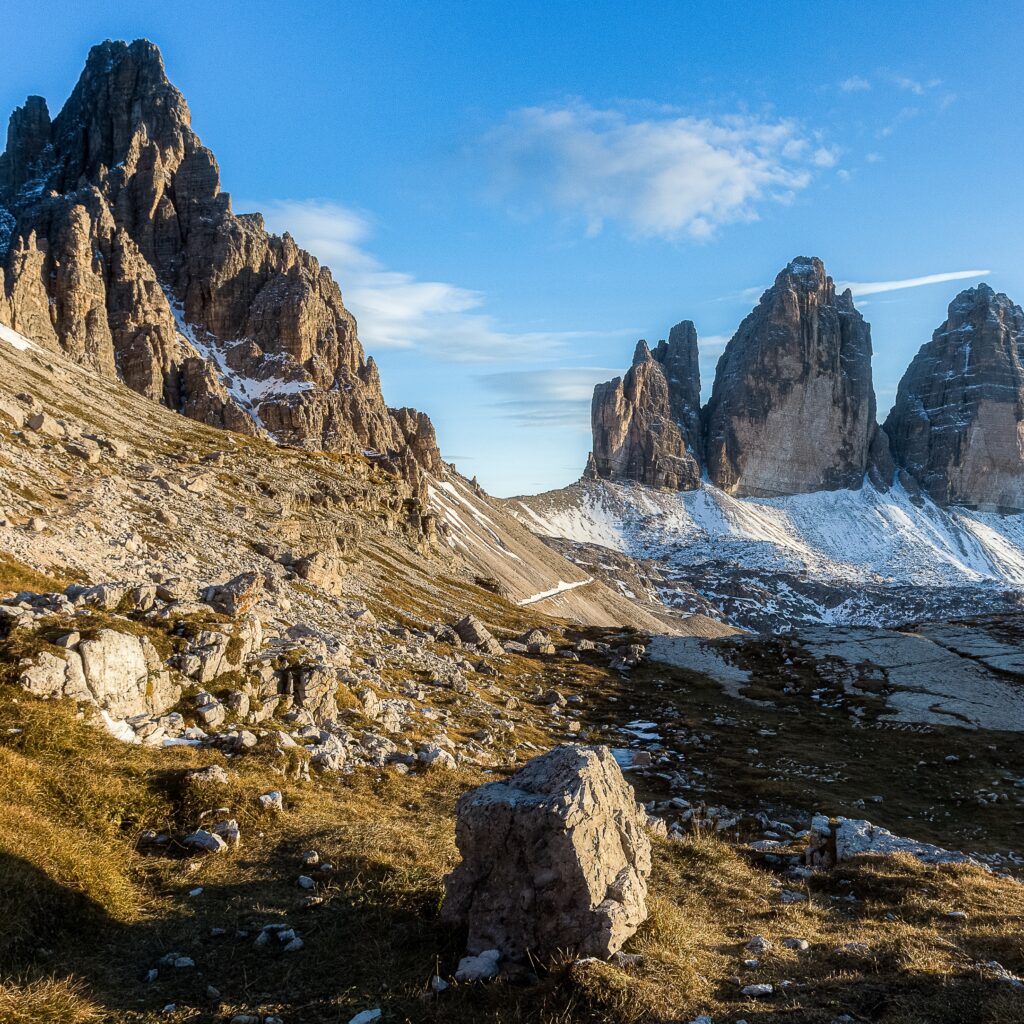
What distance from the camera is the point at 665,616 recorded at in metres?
179

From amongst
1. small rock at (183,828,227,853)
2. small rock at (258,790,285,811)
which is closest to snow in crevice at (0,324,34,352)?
small rock at (258,790,285,811)

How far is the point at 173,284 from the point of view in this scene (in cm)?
18188

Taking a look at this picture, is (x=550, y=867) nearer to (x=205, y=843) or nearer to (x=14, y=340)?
(x=205, y=843)

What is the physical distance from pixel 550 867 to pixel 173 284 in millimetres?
202886

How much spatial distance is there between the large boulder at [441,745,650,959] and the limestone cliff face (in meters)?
147

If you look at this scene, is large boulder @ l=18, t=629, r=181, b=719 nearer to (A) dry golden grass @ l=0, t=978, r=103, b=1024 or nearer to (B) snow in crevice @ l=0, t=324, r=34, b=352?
(A) dry golden grass @ l=0, t=978, r=103, b=1024

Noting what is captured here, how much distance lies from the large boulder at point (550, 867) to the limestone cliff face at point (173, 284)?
5792 inches

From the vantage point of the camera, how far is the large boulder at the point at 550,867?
1025 centimetres

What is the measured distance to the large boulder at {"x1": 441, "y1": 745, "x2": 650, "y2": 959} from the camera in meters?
10.2

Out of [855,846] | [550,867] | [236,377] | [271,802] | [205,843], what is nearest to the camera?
[550,867]

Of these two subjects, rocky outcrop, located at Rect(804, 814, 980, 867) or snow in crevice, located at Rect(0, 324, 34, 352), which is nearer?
rocky outcrop, located at Rect(804, 814, 980, 867)

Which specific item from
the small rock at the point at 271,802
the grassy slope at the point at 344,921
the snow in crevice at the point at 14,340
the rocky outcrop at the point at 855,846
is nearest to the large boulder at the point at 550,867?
the grassy slope at the point at 344,921

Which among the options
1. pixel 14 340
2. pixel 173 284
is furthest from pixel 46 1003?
pixel 173 284

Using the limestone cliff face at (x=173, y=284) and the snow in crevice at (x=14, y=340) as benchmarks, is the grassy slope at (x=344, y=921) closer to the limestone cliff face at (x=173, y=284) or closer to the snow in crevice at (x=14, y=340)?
the snow in crevice at (x=14, y=340)
